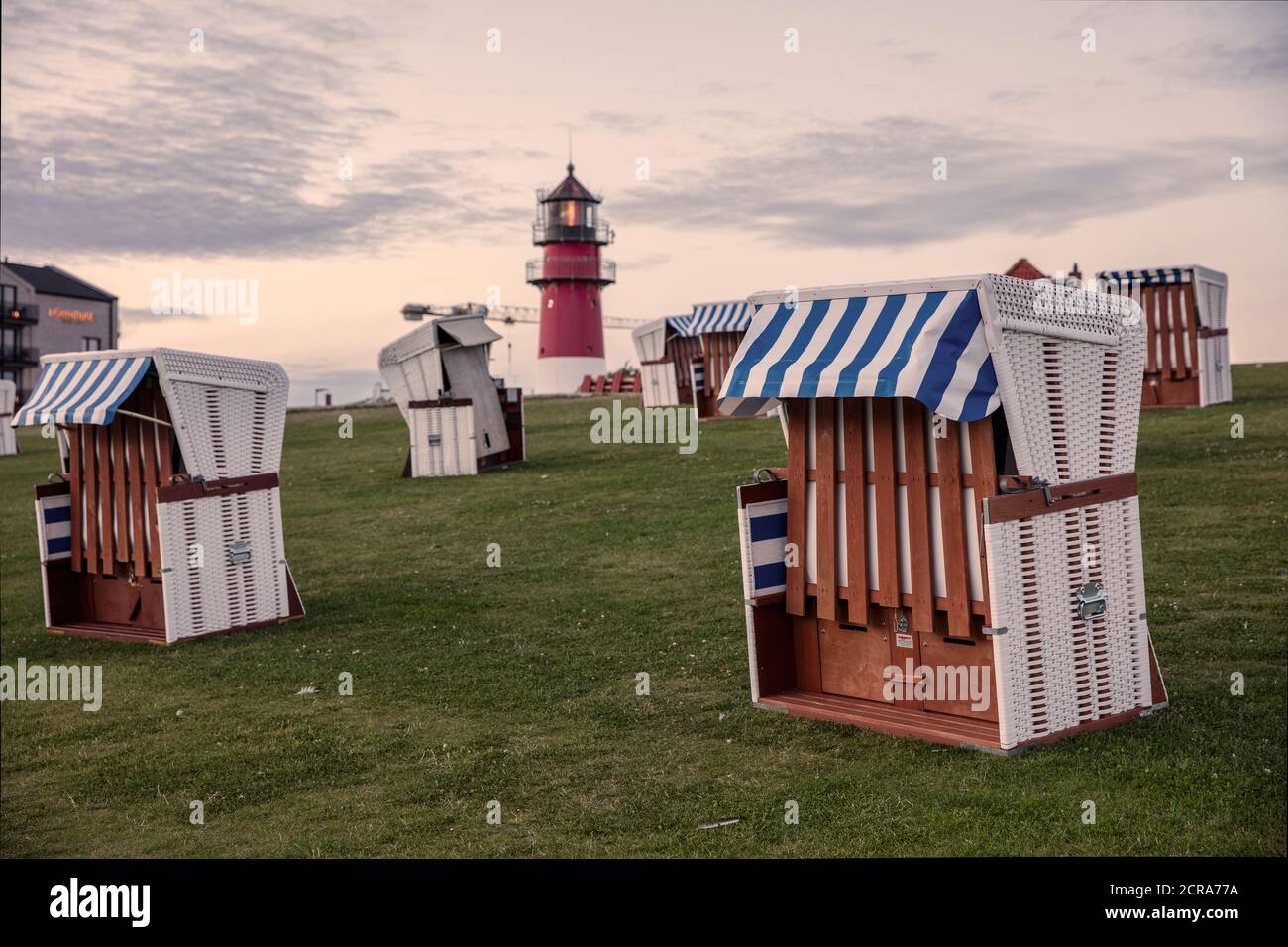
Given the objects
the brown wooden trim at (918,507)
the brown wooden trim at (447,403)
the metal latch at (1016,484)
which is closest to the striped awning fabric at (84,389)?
the brown wooden trim at (918,507)

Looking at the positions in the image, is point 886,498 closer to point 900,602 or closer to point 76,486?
point 900,602

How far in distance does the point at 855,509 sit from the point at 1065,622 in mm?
1508

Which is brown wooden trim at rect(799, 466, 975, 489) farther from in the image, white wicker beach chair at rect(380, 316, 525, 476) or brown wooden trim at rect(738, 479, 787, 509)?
white wicker beach chair at rect(380, 316, 525, 476)

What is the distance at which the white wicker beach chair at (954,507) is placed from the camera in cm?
768

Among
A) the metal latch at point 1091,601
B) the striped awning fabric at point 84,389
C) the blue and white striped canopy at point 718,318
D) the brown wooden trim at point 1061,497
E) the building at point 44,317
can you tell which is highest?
the building at point 44,317

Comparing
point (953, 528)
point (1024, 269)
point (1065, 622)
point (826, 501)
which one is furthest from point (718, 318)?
point (1065, 622)

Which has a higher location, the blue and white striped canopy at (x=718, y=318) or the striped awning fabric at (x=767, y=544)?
the blue and white striped canopy at (x=718, y=318)

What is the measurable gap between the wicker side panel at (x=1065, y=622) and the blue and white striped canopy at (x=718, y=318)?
22.5m

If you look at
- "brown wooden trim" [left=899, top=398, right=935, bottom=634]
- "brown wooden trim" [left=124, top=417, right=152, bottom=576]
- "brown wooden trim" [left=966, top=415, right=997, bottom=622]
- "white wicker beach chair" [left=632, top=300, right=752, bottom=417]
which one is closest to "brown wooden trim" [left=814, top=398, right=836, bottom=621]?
"brown wooden trim" [left=899, top=398, right=935, bottom=634]

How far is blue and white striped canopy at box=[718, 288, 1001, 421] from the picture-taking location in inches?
295

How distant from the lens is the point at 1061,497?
313 inches

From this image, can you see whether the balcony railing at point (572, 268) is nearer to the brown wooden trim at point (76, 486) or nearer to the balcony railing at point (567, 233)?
the balcony railing at point (567, 233)

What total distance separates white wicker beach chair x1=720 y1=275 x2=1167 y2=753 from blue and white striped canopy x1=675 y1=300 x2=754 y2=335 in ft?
72.1
